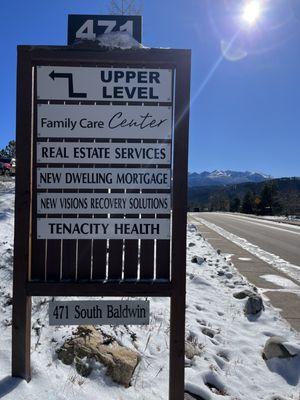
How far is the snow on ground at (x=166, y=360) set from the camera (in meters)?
3.50

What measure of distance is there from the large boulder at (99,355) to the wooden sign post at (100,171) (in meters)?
0.53

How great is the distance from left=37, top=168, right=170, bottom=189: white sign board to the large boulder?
1.44 m

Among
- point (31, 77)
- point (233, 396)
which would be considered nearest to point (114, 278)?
point (233, 396)

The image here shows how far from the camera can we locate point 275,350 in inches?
189

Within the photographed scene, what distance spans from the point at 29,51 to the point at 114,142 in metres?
0.98

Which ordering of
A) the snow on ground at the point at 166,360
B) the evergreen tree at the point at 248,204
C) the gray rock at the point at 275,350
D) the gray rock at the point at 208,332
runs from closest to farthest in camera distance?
the snow on ground at the point at 166,360, the gray rock at the point at 275,350, the gray rock at the point at 208,332, the evergreen tree at the point at 248,204

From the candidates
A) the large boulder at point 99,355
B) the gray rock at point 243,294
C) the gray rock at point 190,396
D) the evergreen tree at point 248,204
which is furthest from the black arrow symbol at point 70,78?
the evergreen tree at point 248,204

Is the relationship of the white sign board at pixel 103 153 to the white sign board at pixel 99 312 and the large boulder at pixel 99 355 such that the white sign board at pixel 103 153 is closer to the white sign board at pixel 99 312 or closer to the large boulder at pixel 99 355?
the white sign board at pixel 99 312

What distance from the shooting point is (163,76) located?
3617 mm

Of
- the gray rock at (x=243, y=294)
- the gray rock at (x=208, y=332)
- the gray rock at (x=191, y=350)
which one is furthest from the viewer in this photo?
the gray rock at (x=243, y=294)

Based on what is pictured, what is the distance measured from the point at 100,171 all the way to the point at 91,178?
0.30 feet

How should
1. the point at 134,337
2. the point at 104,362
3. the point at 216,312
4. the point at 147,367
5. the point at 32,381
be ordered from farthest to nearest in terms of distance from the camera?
the point at 216,312 < the point at 134,337 < the point at 147,367 < the point at 104,362 < the point at 32,381

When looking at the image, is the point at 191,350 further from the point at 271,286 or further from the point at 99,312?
the point at 271,286

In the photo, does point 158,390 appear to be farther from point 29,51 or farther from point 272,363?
point 29,51
